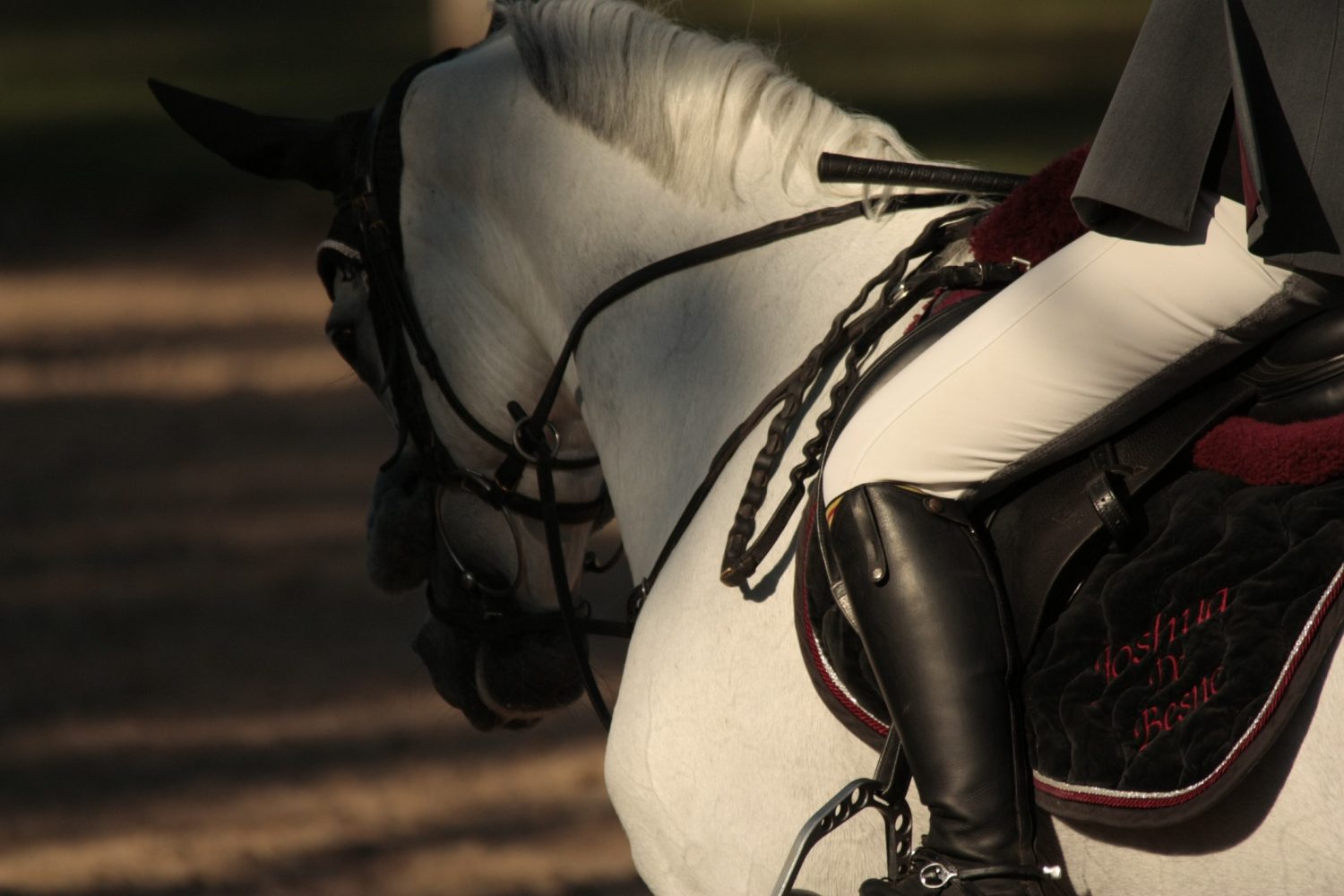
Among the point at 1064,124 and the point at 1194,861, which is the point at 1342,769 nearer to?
the point at 1194,861

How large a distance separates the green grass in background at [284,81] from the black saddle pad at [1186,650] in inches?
286

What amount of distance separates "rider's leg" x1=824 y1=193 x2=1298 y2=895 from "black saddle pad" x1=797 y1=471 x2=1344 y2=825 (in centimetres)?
7

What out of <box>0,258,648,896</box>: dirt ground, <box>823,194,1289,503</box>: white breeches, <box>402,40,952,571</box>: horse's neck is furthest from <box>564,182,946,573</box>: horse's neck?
<box>0,258,648,896</box>: dirt ground

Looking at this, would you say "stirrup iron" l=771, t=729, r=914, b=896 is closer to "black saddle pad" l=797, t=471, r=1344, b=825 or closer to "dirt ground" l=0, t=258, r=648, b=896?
"black saddle pad" l=797, t=471, r=1344, b=825

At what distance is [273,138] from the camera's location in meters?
2.53

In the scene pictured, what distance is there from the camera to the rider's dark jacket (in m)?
1.43

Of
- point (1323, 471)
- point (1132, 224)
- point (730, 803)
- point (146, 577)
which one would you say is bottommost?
point (146, 577)

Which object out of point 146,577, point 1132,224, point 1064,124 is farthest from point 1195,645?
point 1064,124

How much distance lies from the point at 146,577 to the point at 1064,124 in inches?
356

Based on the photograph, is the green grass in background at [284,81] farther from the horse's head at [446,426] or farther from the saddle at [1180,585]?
the saddle at [1180,585]

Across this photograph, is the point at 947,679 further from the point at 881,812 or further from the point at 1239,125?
the point at 1239,125

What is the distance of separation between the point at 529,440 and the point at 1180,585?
1.18m

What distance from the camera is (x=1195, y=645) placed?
1.56m

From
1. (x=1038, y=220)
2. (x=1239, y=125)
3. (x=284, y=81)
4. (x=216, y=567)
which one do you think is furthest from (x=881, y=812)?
(x=284, y=81)
